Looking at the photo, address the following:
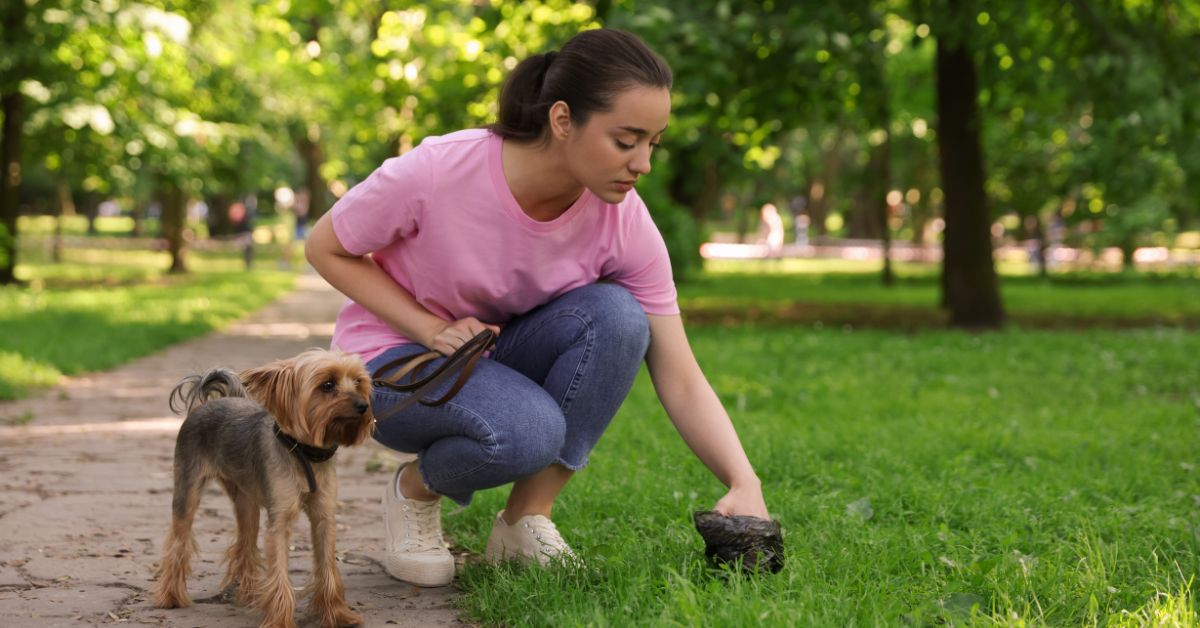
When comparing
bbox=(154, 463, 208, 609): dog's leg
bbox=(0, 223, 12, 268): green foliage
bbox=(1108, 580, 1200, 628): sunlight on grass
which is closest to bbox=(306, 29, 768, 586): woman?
bbox=(154, 463, 208, 609): dog's leg

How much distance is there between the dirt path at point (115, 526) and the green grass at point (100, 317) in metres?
0.84

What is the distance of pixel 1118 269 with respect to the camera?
2459cm

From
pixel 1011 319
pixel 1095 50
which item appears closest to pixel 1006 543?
pixel 1095 50

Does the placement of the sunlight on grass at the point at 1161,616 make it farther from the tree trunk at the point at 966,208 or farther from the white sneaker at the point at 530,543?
the tree trunk at the point at 966,208

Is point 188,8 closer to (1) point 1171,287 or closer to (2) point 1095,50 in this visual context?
(2) point 1095,50

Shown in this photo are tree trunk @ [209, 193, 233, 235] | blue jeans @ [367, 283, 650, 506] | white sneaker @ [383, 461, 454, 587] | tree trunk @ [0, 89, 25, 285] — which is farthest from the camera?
tree trunk @ [209, 193, 233, 235]

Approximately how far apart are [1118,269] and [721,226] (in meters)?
47.7

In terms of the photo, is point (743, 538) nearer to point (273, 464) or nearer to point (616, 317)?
point (616, 317)

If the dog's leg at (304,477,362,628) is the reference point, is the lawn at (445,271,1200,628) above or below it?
below

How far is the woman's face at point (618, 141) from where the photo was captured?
283 centimetres

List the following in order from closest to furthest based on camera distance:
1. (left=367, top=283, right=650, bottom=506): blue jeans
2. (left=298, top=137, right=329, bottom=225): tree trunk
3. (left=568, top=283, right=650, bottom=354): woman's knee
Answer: (left=367, top=283, right=650, bottom=506): blue jeans < (left=568, top=283, right=650, bottom=354): woman's knee < (left=298, top=137, right=329, bottom=225): tree trunk

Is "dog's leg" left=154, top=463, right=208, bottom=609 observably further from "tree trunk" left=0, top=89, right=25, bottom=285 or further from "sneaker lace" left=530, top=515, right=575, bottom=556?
"tree trunk" left=0, top=89, right=25, bottom=285

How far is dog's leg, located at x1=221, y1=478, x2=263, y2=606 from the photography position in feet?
10.4

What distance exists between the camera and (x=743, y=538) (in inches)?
115
